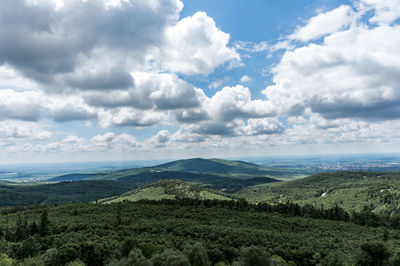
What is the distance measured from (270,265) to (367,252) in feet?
117

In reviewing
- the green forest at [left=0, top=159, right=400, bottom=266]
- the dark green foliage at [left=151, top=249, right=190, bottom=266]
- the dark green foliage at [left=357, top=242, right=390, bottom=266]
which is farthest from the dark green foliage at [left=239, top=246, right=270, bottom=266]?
the dark green foliage at [left=357, top=242, right=390, bottom=266]

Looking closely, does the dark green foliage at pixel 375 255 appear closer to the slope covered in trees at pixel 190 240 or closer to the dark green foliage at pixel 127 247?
the slope covered in trees at pixel 190 240

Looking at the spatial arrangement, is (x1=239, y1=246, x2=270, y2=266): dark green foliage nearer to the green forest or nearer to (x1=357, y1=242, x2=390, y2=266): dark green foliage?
the green forest

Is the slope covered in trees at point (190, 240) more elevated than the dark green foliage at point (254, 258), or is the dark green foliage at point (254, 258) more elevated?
the dark green foliage at point (254, 258)

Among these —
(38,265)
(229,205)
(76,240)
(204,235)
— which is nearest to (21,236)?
(76,240)

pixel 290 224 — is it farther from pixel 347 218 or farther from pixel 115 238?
pixel 115 238

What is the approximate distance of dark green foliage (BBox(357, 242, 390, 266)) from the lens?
6821cm

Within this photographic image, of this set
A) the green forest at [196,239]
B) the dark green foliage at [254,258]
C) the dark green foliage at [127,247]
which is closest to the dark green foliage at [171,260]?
the green forest at [196,239]

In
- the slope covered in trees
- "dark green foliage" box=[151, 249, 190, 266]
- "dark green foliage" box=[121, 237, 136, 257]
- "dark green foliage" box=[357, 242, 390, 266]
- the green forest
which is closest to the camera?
"dark green foliage" box=[151, 249, 190, 266]

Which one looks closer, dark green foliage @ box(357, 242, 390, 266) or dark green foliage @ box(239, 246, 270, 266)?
dark green foliage @ box(239, 246, 270, 266)

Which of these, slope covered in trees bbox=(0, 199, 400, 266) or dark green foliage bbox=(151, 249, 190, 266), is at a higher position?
dark green foliage bbox=(151, 249, 190, 266)

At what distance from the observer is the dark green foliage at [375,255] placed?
6821 cm

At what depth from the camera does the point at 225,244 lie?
8881 centimetres

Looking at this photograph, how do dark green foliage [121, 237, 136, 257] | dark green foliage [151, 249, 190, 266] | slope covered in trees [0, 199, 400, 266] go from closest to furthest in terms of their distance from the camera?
dark green foliage [151, 249, 190, 266] < slope covered in trees [0, 199, 400, 266] < dark green foliage [121, 237, 136, 257]
